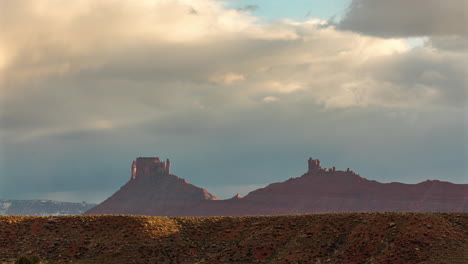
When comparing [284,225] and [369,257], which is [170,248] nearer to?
[284,225]

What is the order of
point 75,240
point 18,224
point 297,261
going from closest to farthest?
1. point 297,261
2. point 75,240
3. point 18,224

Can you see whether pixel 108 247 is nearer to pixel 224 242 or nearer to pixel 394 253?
pixel 224 242

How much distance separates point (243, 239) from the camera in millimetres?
102750

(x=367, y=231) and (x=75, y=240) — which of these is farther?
(x=75, y=240)

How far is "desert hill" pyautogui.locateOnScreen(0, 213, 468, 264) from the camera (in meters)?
87.6

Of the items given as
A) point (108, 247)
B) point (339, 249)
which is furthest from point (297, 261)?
point (108, 247)

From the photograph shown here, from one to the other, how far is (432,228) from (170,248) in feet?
136

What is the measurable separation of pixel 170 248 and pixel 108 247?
400 inches

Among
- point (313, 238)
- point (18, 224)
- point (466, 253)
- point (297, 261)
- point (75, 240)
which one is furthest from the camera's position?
point (18, 224)

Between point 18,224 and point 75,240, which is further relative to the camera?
point 18,224

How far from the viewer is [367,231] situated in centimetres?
9475

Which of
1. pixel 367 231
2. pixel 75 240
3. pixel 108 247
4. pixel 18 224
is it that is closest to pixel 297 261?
pixel 367 231

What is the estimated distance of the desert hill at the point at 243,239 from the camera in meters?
87.6

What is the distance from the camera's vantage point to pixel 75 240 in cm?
10538
